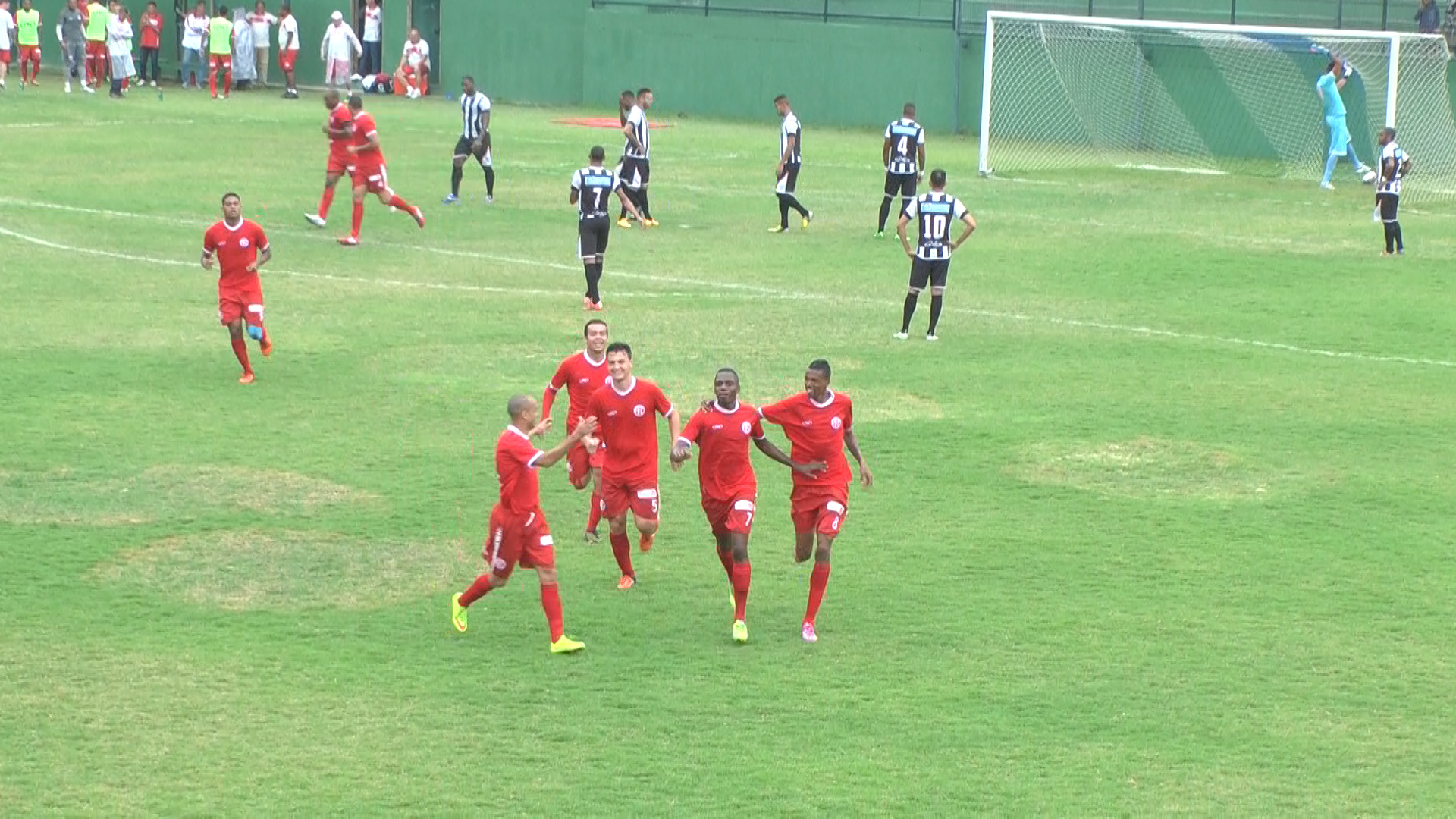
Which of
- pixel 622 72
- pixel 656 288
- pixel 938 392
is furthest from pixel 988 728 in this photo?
pixel 622 72

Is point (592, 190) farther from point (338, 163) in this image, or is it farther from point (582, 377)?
point (582, 377)

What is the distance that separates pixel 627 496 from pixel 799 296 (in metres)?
13.8

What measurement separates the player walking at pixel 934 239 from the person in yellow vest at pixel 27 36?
38.3 m

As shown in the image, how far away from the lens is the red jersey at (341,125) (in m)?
31.8

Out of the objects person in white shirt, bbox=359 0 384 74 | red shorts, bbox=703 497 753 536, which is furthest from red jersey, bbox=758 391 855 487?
person in white shirt, bbox=359 0 384 74

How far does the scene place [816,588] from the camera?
14016 millimetres

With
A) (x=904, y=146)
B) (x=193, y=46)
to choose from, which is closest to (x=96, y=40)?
(x=193, y=46)

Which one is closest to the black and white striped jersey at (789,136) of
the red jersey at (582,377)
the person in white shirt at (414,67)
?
the red jersey at (582,377)

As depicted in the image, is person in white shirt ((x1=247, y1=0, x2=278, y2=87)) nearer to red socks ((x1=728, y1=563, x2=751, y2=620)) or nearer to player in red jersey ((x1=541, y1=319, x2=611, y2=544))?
player in red jersey ((x1=541, y1=319, x2=611, y2=544))

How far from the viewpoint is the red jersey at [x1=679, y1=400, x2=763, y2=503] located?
45.5 feet

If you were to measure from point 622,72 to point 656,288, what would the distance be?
29534mm

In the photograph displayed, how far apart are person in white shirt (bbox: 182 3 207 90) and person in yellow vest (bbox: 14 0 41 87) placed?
4409 mm

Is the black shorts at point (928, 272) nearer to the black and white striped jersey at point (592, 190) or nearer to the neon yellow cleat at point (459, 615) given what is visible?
the black and white striped jersey at point (592, 190)

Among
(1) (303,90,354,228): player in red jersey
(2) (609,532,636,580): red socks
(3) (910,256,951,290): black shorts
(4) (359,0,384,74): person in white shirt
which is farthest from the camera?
(4) (359,0,384,74): person in white shirt
